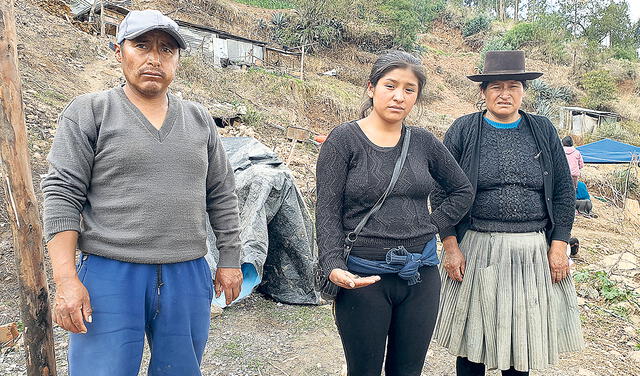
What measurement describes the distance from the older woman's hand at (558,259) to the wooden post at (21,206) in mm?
2176

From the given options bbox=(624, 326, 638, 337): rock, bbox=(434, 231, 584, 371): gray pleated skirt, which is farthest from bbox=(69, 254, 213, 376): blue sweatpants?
bbox=(624, 326, 638, 337): rock

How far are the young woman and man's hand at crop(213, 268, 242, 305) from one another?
337 millimetres

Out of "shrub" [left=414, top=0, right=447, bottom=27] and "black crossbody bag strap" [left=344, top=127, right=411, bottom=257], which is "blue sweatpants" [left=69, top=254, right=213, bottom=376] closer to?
"black crossbody bag strap" [left=344, top=127, right=411, bottom=257]

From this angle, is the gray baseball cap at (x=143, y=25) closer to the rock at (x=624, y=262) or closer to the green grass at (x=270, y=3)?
the rock at (x=624, y=262)

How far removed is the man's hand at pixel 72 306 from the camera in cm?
136

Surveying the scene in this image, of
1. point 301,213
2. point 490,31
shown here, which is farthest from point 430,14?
point 301,213

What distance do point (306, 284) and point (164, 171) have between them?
2.60m

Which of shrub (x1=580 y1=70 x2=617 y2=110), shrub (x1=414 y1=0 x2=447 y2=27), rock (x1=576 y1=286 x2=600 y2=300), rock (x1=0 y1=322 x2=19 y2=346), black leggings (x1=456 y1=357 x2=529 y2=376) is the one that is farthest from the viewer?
shrub (x1=414 y1=0 x2=447 y2=27)

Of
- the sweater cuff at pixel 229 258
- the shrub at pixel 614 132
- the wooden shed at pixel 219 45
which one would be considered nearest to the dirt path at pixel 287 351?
the sweater cuff at pixel 229 258

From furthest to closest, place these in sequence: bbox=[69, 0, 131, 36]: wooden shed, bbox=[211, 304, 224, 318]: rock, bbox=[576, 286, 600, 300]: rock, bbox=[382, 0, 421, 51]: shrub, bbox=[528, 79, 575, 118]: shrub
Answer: bbox=[382, 0, 421, 51]: shrub, bbox=[528, 79, 575, 118]: shrub, bbox=[69, 0, 131, 36]: wooden shed, bbox=[576, 286, 600, 300]: rock, bbox=[211, 304, 224, 318]: rock

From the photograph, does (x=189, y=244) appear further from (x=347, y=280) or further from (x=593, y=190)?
(x=593, y=190)

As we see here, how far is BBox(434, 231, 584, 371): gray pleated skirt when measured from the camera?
6.74ft

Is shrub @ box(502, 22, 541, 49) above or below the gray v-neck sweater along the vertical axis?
above

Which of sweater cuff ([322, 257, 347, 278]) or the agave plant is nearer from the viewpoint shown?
sweater cuff ([322, 257, 347, 278])
